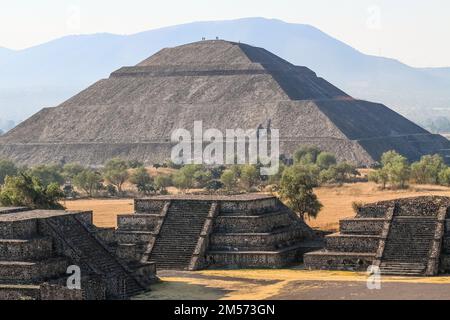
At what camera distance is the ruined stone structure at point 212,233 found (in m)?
55.0

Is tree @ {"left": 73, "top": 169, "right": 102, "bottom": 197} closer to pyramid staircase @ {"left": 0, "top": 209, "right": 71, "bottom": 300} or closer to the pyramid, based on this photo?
the pyramid

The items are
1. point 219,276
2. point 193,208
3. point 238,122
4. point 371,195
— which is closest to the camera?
point 219,276

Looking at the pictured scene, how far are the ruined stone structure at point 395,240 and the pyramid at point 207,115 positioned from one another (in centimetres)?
9828

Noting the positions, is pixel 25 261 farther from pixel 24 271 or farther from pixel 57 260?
pixel 57 260

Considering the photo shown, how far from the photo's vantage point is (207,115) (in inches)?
6900

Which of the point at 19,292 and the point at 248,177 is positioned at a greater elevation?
the point at 248,177

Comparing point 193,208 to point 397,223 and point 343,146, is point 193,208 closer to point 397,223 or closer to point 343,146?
point 397,223

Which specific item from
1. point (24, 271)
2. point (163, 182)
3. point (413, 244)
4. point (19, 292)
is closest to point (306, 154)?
point (163, 182)

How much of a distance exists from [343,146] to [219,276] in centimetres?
10699

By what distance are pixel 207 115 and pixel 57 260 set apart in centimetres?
13025

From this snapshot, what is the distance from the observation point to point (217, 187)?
375 ft

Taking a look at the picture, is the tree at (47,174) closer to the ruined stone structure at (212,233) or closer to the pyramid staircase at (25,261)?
the ruined stone structure at (212,233)

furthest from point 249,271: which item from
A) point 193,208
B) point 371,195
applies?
point 371,195
